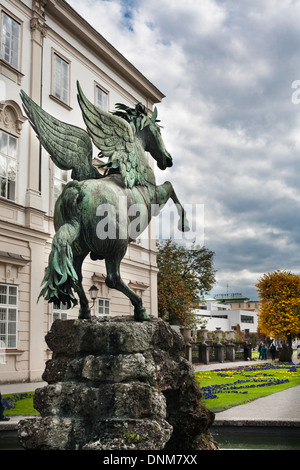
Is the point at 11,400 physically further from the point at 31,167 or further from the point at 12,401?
the point at 31,167

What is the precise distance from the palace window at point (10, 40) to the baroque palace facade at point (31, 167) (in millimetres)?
36

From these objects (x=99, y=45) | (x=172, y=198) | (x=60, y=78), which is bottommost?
(x=172, y=198)

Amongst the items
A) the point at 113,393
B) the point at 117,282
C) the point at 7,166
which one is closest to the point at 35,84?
the point at 7,166

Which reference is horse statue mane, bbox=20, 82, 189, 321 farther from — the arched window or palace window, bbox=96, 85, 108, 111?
palace window, bbox=96, 85, 108, 111

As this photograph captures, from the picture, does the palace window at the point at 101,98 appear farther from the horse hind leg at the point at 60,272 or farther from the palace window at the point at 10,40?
the horse hind leg at the point at 60,272

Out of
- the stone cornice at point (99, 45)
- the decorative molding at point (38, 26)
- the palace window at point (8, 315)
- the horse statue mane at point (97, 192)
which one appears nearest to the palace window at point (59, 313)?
the palace window at point (8, 315)

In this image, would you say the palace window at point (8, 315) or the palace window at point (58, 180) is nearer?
the palace window at point (8, 315)

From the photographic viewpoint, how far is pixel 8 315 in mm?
17141

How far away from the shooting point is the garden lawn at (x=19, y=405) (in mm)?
9500

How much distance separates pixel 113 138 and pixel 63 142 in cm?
66

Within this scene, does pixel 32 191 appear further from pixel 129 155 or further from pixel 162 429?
pixel 162 429

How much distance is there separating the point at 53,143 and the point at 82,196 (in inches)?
34.0

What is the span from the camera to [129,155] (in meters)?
6.41

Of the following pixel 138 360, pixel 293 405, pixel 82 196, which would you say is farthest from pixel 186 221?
pixel 293 405
